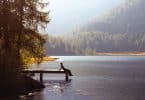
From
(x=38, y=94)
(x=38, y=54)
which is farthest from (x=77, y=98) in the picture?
(x=38, y=54)

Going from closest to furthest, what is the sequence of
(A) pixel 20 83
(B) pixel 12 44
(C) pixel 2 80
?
(C) pixel 2 80
(A) pixel 20 83
(B) pixel 12 44

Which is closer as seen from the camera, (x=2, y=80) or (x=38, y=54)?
(x=2, y=80)

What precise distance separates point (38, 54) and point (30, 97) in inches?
473

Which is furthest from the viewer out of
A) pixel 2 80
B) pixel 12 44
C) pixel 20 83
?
pixel 12 44

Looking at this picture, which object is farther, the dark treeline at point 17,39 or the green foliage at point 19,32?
the green foliage at point 19,32

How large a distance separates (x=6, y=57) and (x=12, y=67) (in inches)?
51.5

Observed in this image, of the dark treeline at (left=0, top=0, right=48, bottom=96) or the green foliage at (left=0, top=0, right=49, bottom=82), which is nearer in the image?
the dark treeline at (left=0, top=0, right=48, bottom=96)

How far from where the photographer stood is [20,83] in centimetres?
4728

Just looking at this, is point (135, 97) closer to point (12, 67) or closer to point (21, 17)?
point (12, 67)

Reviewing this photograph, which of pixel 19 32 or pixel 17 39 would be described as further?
pixel 17 39

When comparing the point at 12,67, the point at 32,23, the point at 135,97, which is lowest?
the point at 135,97

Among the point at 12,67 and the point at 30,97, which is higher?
the point at 12,67

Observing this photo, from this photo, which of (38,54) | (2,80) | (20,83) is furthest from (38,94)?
(38,54)

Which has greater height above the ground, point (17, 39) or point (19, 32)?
point (19, 32)
